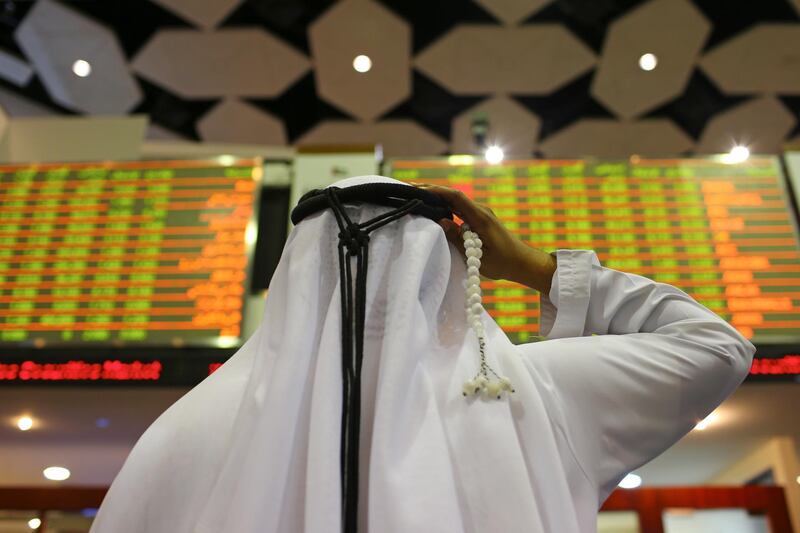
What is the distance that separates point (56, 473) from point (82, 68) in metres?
2.28

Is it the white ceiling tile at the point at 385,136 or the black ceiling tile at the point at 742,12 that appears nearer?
the black ceiling tile at the point at 742,12

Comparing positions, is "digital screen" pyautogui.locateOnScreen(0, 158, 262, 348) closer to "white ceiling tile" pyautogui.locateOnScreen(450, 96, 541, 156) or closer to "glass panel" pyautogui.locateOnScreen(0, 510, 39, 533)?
"glass panel" pyautogui.locateOnScreen(0, 510, 39, 533)

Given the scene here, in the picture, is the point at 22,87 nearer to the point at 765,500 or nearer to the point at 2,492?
the point at 2,492

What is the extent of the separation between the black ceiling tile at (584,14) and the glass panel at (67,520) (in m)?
3.14

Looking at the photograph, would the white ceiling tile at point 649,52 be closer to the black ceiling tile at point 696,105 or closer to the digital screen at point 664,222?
the black ceiling tile at point 696,105

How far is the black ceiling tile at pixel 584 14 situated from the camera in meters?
3.69

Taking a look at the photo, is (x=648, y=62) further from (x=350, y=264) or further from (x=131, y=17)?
(x=350, y=264)

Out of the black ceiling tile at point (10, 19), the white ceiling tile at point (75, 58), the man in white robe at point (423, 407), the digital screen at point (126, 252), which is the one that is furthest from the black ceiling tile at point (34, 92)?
the man in white robe at point (423, 407)

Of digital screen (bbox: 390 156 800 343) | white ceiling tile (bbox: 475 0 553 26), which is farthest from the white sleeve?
white ceiling tile (bbox: 475 0 553 26)

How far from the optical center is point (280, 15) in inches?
148

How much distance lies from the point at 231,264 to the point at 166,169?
64 cm

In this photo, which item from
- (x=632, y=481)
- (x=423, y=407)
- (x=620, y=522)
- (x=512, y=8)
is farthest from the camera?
(x=512, y=8)

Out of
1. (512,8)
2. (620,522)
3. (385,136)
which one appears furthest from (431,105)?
(620,522)

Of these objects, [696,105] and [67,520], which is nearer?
[67,520]
